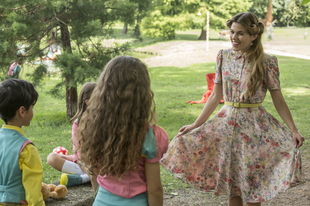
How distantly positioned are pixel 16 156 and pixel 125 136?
2.53 feet

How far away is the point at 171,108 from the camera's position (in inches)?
335

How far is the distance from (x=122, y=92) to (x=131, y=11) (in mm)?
5142

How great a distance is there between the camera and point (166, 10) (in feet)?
103

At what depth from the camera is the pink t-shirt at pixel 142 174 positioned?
1.64 meters

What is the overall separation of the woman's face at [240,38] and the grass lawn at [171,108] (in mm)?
1671

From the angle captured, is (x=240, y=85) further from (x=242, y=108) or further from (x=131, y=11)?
(x=131, y=11)

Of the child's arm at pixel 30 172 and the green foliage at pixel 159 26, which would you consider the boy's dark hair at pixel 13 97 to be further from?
the green foliage at pixel 159 26

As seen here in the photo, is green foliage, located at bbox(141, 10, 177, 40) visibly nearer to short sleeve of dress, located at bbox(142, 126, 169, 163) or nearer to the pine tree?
the pine tree

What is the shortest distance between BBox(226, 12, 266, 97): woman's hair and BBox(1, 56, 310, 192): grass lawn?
1653 millimetres

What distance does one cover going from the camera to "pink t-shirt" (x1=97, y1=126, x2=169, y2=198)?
1640mm

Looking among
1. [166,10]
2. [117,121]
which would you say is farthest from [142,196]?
[166,10]

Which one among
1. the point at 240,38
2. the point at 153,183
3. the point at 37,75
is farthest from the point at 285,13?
the point at 153,183

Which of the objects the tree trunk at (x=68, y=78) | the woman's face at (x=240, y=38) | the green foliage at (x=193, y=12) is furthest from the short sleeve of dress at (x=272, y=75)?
the green foliage at (x=193, y=12)

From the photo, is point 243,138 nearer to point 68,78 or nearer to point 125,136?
point 125,136
